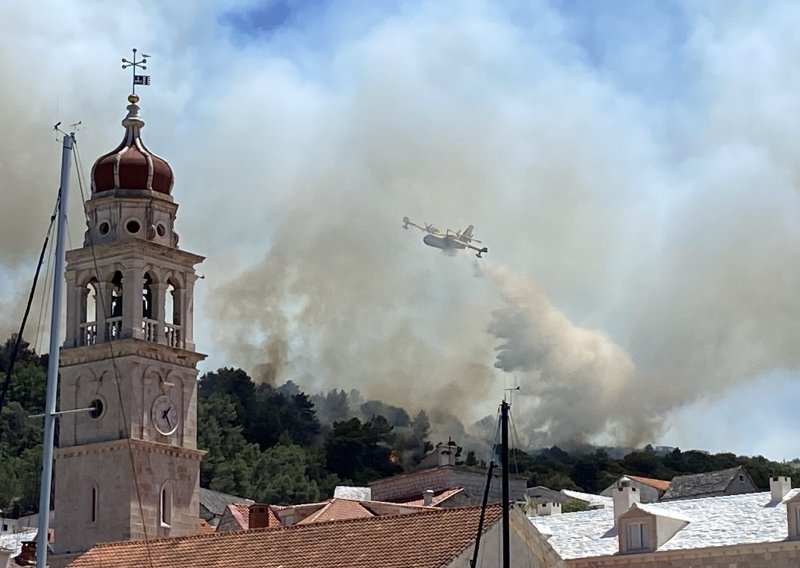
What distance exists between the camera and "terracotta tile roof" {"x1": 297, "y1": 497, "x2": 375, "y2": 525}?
91.0 metres

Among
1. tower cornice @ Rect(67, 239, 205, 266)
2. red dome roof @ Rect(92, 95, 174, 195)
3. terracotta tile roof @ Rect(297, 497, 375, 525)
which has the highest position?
red dome roof @ Rect(92, 95, 174, 195)

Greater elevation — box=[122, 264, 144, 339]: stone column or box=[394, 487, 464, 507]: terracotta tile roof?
box=[122, 264, 144, 339]: stone column

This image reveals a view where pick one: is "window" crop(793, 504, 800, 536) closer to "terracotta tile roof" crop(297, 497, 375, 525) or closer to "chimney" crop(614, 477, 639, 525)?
"chimney" crop(614, 477, 639, 525)

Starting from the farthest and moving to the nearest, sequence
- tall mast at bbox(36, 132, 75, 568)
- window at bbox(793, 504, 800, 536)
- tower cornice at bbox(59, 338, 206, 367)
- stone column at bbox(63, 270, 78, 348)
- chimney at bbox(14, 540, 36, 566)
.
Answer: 1. stone column at bbox(63, 270, 78, 348)
2. tower cornice at bbox(59, 338, 206, 367)
3. chimney at bbox(14, 540, 36, 566)
4. window at bbox(793, 504, 800, 536)
5. tall mast at bbox(36, 132, 75, 568)

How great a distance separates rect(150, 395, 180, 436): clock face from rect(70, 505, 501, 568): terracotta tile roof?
6500mm

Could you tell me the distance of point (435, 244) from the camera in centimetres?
13075

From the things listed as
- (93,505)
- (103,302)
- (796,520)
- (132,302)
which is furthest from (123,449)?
(796,520)

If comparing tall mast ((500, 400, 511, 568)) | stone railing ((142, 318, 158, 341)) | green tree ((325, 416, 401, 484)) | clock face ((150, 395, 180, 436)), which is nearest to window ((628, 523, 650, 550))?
tall mast ((500, 400, 511, 568))

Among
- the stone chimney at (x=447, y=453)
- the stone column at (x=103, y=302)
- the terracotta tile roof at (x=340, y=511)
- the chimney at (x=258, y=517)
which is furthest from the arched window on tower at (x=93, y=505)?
the stone chimney at (x=447, y=453)

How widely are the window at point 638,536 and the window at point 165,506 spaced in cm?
1753

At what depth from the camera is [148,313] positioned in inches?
2980

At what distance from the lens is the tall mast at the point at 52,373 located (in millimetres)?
46688

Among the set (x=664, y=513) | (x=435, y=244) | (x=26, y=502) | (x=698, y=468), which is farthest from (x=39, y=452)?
(x=664, y=513)

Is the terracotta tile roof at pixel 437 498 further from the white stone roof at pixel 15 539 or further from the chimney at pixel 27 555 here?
the chimney at pixel 27 555
